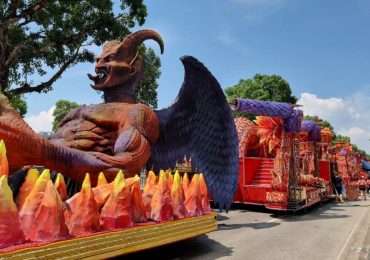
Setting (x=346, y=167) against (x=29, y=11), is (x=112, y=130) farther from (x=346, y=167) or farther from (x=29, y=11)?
(x=346, y=167)

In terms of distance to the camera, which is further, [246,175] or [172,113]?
[246,175]

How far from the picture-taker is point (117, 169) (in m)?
4.88

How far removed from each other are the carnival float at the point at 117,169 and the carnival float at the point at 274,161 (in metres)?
3.29

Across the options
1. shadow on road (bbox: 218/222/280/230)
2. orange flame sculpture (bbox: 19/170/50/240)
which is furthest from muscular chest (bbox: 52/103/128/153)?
shadow on road (bbox: 218/222/280/230)

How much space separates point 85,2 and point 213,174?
7896 mm

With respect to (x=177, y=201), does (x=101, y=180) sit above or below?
above

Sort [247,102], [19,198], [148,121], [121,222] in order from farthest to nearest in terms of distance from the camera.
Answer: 1. [247,102]
2. [148,121]
3. [121,222]
4. [19,198]

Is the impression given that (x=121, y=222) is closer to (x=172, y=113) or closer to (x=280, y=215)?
(x=172, y=113)

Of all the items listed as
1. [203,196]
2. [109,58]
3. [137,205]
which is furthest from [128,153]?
[109,58]

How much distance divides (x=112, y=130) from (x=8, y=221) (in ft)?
9.15

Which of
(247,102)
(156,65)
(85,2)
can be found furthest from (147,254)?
(156,65)

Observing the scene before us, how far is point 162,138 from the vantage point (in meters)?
6.50

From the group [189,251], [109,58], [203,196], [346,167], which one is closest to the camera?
[189,251]

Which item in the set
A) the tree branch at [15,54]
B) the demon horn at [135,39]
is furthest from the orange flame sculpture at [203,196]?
the tree branch at [15,54]
